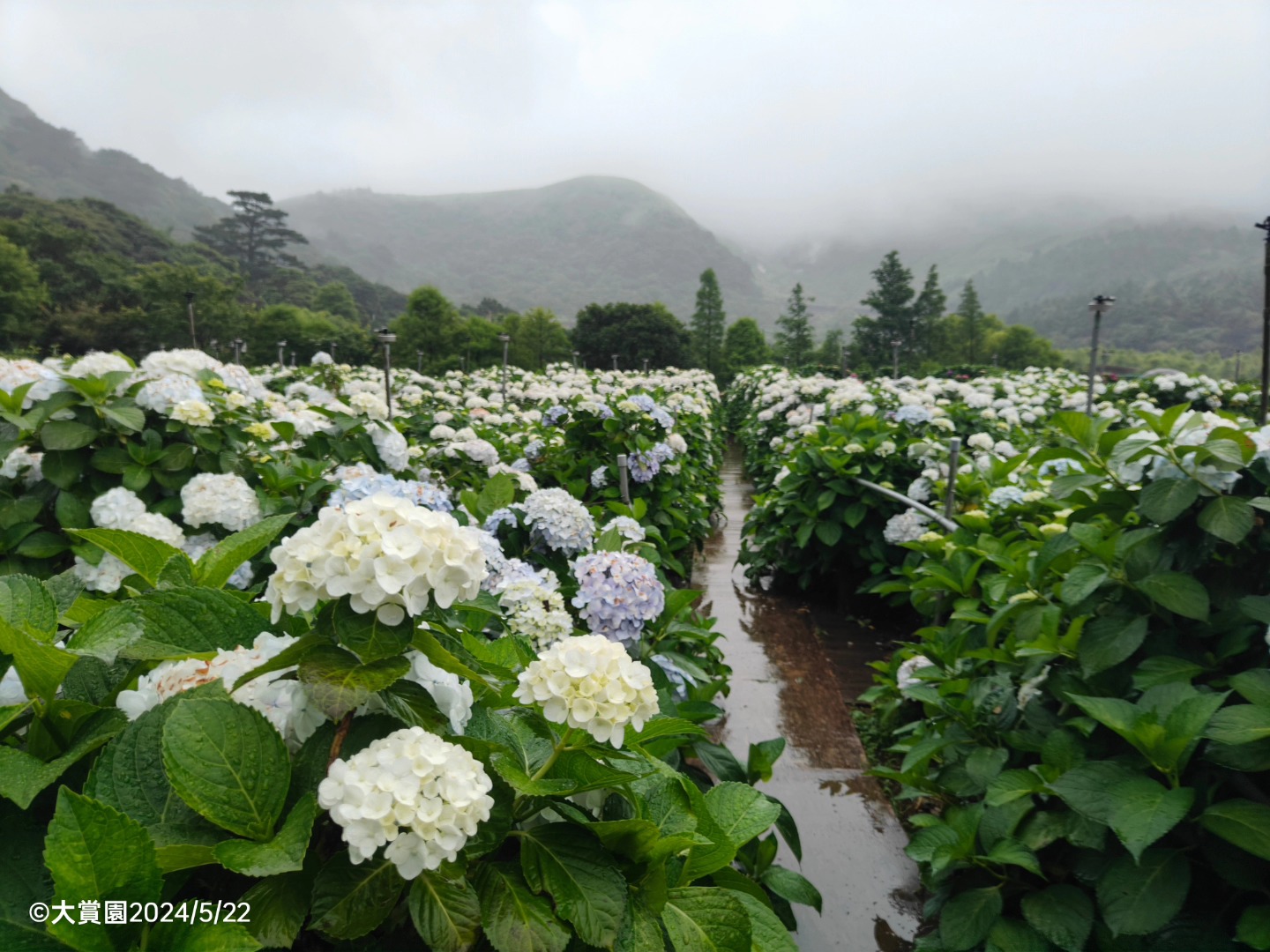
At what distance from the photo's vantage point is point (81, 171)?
386 feet

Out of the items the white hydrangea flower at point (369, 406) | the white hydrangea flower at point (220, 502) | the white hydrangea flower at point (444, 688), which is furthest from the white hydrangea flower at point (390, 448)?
the white hydrangea flower at point (444, 688)

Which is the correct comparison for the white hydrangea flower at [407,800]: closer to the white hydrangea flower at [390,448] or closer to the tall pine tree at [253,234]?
the white hydrangea flower at [390,448]

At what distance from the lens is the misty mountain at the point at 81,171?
112250 mm

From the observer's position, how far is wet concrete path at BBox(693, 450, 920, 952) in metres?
2.30

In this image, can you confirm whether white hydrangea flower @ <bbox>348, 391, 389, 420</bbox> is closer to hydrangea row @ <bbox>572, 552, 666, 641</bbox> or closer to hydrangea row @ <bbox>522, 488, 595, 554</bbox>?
hydrangea row @ <bbox>522, 488, 595, 554</bbox>

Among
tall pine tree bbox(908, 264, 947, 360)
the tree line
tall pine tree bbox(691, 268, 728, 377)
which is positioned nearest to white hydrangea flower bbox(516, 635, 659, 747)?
the tree line

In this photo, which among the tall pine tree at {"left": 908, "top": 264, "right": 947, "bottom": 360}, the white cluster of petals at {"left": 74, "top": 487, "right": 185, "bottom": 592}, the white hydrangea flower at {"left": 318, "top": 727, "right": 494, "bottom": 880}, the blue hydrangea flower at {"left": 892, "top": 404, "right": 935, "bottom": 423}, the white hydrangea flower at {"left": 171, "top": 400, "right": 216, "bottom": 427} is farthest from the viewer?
the tall pine tree at {"left": 908, "top": 264, "right": 947, "bottom": 360}

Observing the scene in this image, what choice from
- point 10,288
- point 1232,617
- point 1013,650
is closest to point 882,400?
point 1013,650

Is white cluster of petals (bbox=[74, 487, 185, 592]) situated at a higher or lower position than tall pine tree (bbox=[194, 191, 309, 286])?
lower

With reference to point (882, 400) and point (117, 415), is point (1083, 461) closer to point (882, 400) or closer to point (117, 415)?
point (117, 415)

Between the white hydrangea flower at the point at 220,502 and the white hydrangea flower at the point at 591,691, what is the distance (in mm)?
1682

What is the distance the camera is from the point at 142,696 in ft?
2.72

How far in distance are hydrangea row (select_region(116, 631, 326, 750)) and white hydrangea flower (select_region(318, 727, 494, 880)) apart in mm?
144

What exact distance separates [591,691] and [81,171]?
6197 inches
